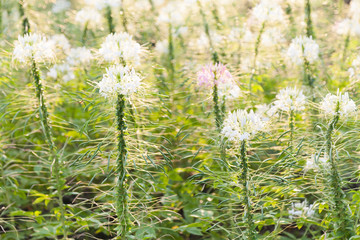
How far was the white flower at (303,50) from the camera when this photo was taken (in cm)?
277

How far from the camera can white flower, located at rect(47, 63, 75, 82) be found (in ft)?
11.4

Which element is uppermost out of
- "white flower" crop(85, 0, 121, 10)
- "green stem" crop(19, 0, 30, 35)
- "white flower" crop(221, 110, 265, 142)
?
"white flower" crop(85, 0, 121, 10)

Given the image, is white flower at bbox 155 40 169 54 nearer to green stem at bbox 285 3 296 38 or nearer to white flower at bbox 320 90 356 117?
green stem at bbox 285 3 296 38

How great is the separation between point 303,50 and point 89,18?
2.18 meters

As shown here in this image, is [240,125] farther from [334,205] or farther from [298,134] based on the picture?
[334,205]

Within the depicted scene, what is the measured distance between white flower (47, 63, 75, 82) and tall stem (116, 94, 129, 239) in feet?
6.04

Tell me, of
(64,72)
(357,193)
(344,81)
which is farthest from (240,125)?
(64,72)

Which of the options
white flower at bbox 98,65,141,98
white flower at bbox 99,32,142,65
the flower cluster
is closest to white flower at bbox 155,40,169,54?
white flower at bbox 99,32,142,65

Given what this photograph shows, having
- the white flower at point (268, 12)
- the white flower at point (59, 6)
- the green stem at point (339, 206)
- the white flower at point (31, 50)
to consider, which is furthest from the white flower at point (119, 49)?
the white flower at point (59, 6)

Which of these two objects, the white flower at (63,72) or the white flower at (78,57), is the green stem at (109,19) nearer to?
the white flower at (78,57)

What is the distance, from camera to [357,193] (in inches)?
71.4

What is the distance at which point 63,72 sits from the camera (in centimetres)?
367

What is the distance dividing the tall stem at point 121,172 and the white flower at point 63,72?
1.84 meters

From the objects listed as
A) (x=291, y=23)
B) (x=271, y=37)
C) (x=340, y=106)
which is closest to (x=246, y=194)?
(x=340, y=106)
